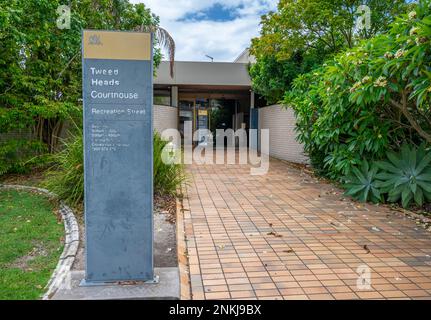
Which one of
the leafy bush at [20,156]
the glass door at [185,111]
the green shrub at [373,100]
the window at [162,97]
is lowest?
the leafy bush at [20,156]

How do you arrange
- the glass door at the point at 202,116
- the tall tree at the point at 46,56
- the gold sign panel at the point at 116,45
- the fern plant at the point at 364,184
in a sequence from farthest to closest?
1. the glass door at the point at 202,116
2. the tall tree at the point at 46,56
3. the fern plant at the point at 364,184
4. the gold sign panel at the point at 116,45

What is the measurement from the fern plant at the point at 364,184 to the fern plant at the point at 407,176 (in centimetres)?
10

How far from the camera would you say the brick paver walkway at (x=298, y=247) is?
3.22m

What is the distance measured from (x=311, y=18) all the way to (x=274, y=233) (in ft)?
22.5

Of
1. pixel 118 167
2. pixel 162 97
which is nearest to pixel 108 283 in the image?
pixel 118 167

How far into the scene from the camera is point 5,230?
4.71 m

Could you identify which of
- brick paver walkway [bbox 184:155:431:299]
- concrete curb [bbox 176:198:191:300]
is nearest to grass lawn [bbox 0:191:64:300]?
concrete curb [bbox 176:198:191:300]

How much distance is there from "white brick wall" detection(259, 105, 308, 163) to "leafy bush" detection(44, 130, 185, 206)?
478cm

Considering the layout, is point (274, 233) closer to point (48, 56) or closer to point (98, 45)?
point (98, 45)

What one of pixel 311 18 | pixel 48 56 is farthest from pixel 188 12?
pixel 48 56

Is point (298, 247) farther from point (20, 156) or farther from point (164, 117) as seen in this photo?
point (164, 117)

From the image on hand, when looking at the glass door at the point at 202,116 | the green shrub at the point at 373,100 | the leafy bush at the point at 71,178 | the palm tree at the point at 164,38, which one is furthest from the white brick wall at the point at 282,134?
the leafy bush at the point at 71,178

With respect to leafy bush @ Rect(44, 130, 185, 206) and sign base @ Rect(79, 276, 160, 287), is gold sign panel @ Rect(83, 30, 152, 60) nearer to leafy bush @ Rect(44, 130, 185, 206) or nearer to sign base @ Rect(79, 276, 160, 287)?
sign base @ Rect(79, 276, 160, 287)

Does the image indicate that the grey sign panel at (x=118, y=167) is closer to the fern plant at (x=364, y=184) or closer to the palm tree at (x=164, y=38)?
the fern plant at (x=364, y=184)
